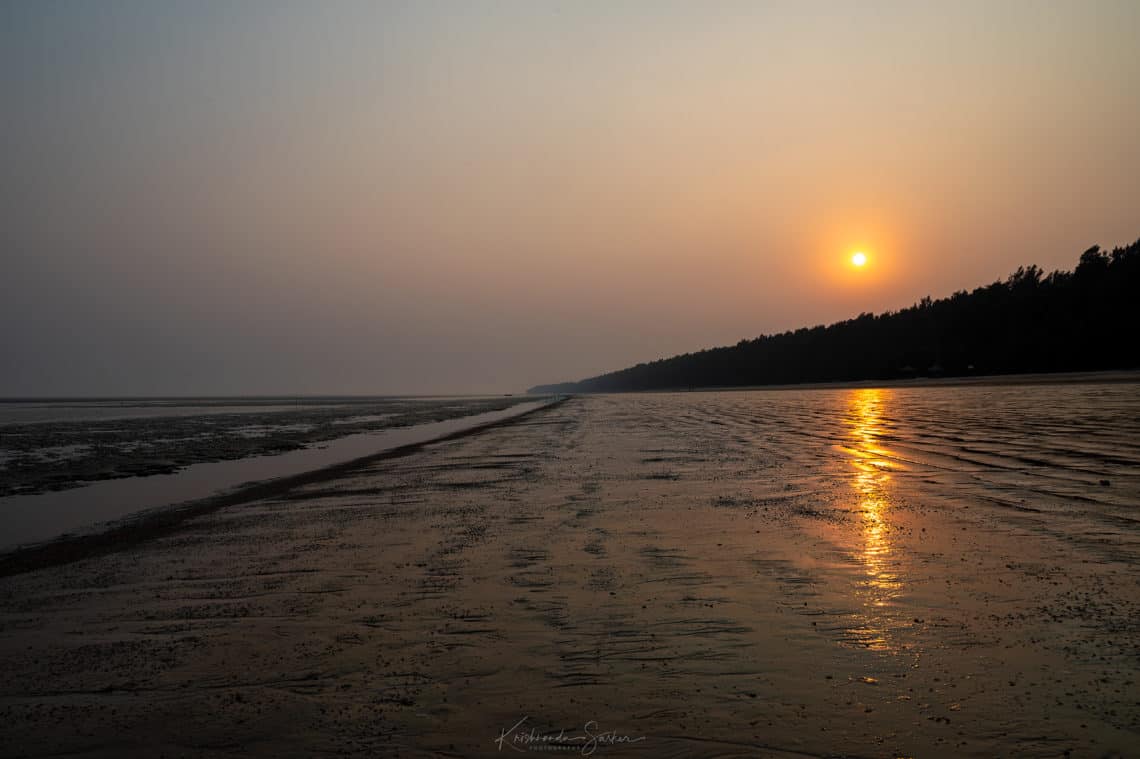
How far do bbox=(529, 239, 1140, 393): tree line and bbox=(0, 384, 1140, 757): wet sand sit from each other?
80552mm

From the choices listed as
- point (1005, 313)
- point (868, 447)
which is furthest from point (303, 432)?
point (1005, 313)

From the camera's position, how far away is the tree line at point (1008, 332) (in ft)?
259

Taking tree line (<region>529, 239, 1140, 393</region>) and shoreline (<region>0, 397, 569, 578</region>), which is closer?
shoreline (<region>0, 397, 569, 578</region>)

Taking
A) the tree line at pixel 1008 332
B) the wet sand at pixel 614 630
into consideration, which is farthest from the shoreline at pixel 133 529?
the tree line at pixel 1008 332

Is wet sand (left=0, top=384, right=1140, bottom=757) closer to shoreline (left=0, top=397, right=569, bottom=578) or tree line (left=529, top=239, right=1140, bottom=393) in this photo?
shoreline (left=0, top=397, right=569, bottom=578)

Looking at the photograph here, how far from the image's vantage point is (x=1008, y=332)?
312 ft

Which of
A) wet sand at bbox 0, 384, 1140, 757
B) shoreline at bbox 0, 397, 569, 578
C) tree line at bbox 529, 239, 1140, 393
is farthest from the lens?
tree line at bbox 529, 239, 1140, 393

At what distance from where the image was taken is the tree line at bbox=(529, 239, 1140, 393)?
7888cm

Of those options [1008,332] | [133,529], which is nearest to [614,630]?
[133,529]

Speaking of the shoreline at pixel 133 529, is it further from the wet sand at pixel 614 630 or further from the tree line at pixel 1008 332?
the tree line at pixel 1008 332

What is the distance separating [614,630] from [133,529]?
1049 centimetres

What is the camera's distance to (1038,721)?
4.34 m

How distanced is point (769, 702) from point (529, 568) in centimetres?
431

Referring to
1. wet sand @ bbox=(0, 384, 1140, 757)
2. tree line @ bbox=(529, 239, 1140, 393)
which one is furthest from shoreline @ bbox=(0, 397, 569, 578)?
tree line @ bbox=(529, 239, 1140, 393)
